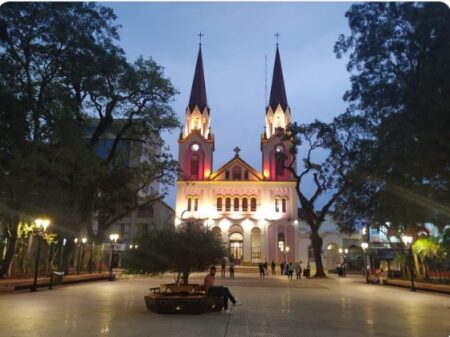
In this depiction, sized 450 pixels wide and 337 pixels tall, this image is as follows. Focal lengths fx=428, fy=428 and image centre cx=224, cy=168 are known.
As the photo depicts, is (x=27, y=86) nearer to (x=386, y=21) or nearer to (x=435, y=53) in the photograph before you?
(x=386, y=21)

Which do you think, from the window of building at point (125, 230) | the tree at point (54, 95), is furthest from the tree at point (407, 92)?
the window of building at point (125, 230)

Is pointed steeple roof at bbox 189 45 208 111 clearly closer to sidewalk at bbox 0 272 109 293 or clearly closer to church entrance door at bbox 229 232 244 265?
church entrance door at bbox 229 232 244 265

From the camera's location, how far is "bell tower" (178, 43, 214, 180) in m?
54.8

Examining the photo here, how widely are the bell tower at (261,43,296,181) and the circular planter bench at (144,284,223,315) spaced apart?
4227 centimetres

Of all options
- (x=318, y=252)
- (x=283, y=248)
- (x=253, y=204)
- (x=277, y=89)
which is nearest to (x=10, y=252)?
(x=318, y=252)

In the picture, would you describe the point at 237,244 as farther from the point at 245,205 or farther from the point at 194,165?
the point at 194,165

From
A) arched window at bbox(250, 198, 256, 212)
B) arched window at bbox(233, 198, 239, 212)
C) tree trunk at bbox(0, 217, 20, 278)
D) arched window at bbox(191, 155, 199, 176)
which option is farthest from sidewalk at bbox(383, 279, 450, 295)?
arched window at bbox(191, 155, 199, 176)

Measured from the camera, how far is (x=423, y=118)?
13.1 metres

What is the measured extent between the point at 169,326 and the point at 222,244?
14.4ft

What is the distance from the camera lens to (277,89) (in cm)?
5834

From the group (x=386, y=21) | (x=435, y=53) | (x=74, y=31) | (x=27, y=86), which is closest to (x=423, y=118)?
(x=435, y=53)

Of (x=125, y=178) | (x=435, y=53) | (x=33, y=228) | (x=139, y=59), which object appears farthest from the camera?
(x=125, y=178)

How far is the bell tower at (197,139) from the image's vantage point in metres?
54.8

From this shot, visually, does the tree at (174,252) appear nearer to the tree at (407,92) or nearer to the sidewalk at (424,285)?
the tree at (407,92)
